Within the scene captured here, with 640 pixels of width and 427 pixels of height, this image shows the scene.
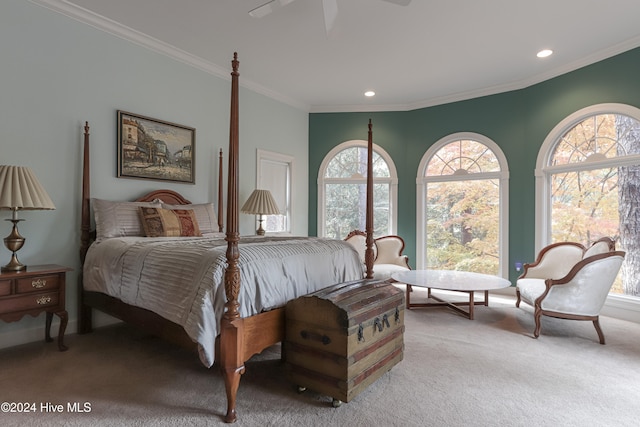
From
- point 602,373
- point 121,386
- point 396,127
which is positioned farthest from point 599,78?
point 121,386

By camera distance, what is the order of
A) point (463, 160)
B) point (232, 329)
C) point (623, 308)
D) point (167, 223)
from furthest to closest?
point (463, 160) → point (623, 308) → point (167, 223) → point (232, 329)

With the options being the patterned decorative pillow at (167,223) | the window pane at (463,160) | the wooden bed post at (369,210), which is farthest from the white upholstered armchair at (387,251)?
the patterned decorative pillow at (167,223)

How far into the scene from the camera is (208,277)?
1.91 m

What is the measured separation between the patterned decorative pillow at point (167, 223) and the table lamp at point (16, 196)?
75 cm

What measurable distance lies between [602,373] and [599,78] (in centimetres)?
330

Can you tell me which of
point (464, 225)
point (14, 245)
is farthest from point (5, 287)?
point (464, 225)

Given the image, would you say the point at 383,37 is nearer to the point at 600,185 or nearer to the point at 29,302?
the point at 600,185

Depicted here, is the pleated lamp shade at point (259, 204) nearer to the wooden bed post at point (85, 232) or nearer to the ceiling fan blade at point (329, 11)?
the wooden bed post at point (85, 232)

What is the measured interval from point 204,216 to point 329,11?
2.39 m

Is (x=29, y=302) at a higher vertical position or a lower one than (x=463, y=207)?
lower

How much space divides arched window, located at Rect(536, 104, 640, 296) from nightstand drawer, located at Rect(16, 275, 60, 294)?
5.30 m

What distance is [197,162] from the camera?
165 inches

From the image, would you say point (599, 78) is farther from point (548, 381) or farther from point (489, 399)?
point (489, 399)

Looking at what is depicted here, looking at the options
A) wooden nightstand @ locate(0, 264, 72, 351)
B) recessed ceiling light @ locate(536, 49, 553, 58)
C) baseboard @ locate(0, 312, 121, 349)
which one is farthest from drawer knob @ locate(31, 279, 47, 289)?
recessed ceiling light @ locate(536, 49, 553, 58)
